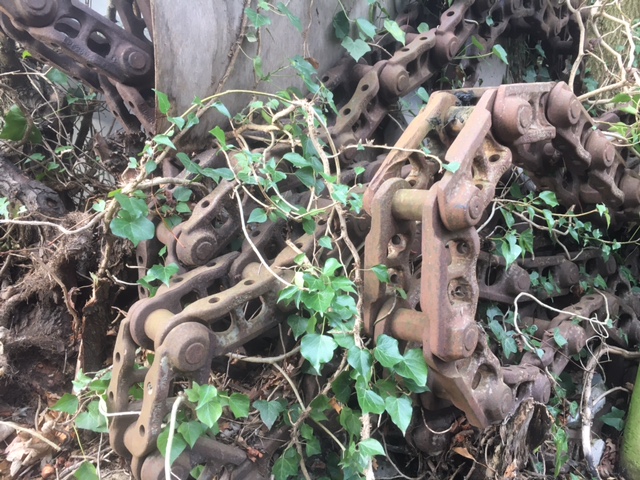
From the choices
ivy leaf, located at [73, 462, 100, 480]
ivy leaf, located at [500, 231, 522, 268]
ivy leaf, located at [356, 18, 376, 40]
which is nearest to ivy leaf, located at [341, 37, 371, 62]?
ivy leaf, located at [356, 18, 376, 40]

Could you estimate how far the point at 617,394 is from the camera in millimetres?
1867

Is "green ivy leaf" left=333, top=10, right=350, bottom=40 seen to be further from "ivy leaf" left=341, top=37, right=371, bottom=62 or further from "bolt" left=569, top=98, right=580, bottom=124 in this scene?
"bolt" left=569, top=98, right=580, bottom=124

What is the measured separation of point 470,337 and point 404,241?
248mm

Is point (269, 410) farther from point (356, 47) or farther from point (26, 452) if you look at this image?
point (356, 47)

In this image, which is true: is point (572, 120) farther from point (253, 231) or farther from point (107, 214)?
point (107, 214)

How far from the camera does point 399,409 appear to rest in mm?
1016

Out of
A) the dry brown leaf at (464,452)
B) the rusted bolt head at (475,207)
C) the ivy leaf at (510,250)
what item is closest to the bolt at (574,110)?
the ivy leaf at (510,250)

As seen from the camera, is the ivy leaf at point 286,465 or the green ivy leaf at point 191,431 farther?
the ivy leaf at point 286,465

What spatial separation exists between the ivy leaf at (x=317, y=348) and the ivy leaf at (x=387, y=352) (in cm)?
9

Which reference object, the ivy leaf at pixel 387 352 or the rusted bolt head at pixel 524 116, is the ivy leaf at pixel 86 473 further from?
the rusted bolt head at pixel 524 116

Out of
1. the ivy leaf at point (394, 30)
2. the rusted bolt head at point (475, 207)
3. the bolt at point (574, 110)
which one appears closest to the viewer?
the rusted bolt head at point (475, 207)

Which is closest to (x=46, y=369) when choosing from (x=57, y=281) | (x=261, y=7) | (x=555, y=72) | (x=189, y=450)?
(x=57, y=281)

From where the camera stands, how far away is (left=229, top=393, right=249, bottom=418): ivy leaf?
1059 mm

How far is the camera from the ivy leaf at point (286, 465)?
1165 millimetres
